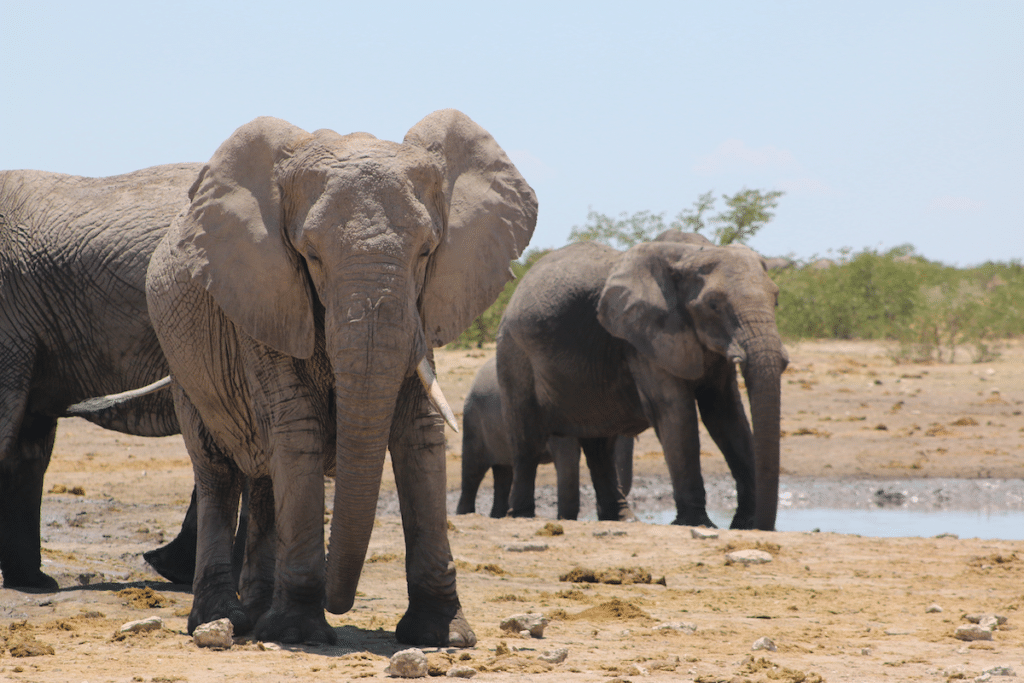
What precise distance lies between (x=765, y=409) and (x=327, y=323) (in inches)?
206

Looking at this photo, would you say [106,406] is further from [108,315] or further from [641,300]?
[641,300]

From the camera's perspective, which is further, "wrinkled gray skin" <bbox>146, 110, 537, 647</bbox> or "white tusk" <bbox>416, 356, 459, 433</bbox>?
"white tusk" <bbox>416, 356, 459, 433</bbox>

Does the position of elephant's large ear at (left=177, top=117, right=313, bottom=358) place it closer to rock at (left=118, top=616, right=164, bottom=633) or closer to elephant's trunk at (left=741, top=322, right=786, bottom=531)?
rock at (left=118, top=616, right=164, bottom=633)

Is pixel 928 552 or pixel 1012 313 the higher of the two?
pixel 1012 313

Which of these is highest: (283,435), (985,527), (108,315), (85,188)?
(85,188)

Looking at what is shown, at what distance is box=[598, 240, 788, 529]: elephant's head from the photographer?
9102 millimetres

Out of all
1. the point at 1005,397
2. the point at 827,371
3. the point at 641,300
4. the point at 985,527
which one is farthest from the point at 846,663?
the point at 827,371

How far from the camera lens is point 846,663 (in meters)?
4.84

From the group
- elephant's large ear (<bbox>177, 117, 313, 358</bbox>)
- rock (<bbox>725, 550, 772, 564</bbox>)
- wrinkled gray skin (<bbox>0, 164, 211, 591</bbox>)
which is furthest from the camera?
rock (<bbox>725, 550, 772, 564</bbox>)

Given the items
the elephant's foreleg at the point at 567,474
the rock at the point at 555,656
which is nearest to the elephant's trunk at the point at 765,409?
the elephant's foreleg at the point at 567,474

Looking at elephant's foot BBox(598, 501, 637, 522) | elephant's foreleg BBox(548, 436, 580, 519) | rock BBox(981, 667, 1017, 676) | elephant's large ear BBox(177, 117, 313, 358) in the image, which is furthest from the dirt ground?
elephant's foot BBox(598, 501, 637, 522)

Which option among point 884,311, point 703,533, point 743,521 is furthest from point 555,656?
point 884,311

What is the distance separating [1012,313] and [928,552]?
763 inches

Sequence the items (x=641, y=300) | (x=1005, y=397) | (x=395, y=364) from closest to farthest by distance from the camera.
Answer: (x=395, y=364) → (x=641, y=300) → (x=1005, y=397)
